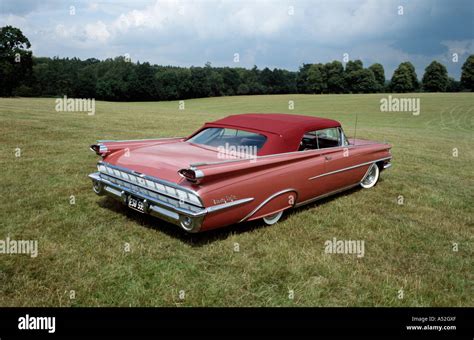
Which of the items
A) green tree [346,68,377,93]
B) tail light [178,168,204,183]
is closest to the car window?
tail light [178,168,204,183]

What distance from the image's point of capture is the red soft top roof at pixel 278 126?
4.34m

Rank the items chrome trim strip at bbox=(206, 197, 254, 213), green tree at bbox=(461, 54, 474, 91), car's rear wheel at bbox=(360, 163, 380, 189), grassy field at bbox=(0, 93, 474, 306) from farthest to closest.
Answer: green tree at bbox=(461, 54, 474, 91), car's rear wheel at bbox=(360, 163, 380, 189), chrome trim strip at bbox=(206, 197, 254, 213), grassy field at bbox=(0, 93, 474, 306)

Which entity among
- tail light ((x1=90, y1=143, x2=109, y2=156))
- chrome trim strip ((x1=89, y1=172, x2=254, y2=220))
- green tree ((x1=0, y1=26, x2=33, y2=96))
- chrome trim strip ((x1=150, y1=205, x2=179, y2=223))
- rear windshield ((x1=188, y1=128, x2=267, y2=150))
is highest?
green tree ((x1=0, y1=26, x2=33, y2=96))

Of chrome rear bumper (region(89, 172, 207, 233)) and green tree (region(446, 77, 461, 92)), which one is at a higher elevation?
green tree (region(446, 77, 461, 92))

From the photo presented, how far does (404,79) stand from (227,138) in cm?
7624

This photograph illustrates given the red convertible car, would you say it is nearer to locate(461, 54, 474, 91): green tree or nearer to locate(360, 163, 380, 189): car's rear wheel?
locate(360, 163, 380, 189): car's rear wheel

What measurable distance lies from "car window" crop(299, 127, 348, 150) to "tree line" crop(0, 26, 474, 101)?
164 feet

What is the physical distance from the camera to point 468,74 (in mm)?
64812

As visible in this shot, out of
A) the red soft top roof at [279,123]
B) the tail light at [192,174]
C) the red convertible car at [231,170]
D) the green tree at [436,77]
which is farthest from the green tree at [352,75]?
the tail light at [192,174]

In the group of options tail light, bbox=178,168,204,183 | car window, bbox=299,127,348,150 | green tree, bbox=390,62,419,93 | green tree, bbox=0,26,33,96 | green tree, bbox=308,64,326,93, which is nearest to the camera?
→ tail light, bbox=178,168,204,183

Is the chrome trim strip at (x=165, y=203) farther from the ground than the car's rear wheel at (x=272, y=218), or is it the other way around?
the chrome trim strip at (x=165, y=203)

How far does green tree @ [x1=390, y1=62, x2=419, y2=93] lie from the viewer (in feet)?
234

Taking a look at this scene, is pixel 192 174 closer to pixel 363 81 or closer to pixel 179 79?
pixel 179 79

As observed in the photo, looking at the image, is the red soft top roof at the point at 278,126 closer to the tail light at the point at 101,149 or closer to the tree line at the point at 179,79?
the tail light at the point at 101,149
